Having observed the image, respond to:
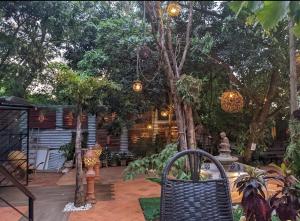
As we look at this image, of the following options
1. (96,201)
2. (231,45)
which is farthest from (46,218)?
(231,45)

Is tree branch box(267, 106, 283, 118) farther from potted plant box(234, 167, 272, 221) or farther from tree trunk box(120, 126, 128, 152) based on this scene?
potted plant box(234, 167, 272, 221)

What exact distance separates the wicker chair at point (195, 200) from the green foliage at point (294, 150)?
230cm

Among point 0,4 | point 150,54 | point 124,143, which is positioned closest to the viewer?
point 0,4

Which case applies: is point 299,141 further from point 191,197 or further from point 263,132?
point 263,132

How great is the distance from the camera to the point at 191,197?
2127 mm

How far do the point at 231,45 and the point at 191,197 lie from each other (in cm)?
445

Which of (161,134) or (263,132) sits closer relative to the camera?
(263,132)

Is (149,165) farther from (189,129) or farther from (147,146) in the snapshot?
(147,146)

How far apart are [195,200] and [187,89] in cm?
251

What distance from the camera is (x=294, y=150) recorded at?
4.52 m

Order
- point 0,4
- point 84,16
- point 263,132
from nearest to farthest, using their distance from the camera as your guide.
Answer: point 0,4 < point 84,16 < point 263,132

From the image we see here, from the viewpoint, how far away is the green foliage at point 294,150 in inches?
164

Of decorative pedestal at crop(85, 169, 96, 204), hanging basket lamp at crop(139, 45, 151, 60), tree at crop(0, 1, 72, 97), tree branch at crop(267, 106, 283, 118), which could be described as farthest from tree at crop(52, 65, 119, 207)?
tree branch at crop(267, 106, 283, 118)

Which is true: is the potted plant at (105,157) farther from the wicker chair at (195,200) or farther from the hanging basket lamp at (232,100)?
the wicker chair at (195,200)
